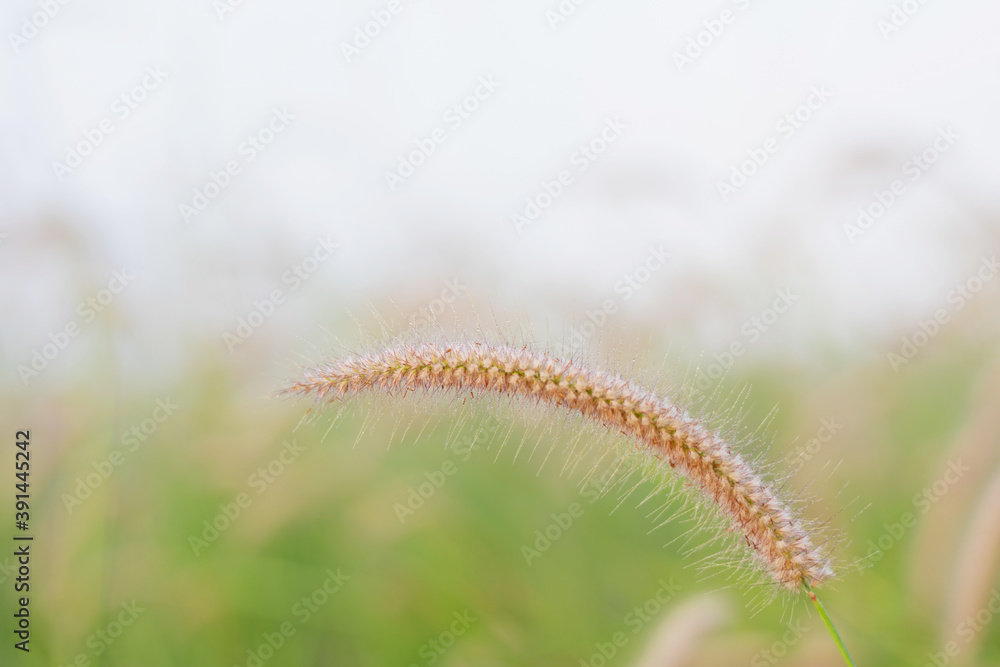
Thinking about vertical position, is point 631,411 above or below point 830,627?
above

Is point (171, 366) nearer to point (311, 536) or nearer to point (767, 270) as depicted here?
point (311, 536)

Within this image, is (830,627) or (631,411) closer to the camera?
(830,627)

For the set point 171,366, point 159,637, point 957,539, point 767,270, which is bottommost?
point 159,637

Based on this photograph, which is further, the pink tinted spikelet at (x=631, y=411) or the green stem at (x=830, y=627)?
the pink tinted spikelet at (x=631, y=411)

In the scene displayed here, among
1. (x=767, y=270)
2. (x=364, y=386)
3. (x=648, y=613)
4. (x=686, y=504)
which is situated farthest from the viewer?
(x=767, y=270)

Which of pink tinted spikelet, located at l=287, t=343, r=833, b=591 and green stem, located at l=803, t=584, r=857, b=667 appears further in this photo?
pink tinted spikelet, located at l=287, t=343, r=833, b=591

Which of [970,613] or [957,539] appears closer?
[970,613]

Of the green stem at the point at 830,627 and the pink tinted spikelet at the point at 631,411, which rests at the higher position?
the pink tinted spikelet at the point at 631,411

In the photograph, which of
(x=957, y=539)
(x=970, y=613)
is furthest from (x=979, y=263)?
(x=970, y=613)
